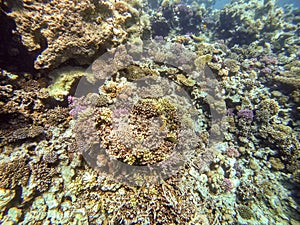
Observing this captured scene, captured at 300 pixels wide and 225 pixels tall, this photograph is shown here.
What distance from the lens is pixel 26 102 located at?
13.5ft

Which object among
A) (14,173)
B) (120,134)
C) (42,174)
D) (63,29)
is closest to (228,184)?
(120,134)

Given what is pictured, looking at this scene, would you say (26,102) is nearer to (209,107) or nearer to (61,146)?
(61,146)

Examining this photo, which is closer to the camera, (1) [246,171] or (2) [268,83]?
(1) [246,171]

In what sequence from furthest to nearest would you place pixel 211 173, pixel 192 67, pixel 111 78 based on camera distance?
pixel 192 67
pixel 211 173
pixel 111 78

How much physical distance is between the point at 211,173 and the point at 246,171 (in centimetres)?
175

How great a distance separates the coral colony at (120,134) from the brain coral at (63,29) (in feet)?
0.09

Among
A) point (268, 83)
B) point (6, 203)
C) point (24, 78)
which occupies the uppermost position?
point (268, 83)

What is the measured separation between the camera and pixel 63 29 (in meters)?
4.21

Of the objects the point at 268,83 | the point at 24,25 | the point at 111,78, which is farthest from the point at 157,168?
the point at 268,83

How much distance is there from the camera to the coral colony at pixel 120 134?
3725mm

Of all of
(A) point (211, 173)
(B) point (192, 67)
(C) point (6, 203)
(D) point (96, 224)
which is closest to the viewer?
(C) point (6, 203)

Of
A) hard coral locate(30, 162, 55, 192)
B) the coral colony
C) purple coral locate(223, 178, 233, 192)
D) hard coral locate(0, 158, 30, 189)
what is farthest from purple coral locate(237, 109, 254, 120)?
hard coral locate(0, 158, 30, 189)

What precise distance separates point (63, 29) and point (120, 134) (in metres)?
3.37

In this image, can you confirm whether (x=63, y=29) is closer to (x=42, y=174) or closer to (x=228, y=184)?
(x=42, y=174)
